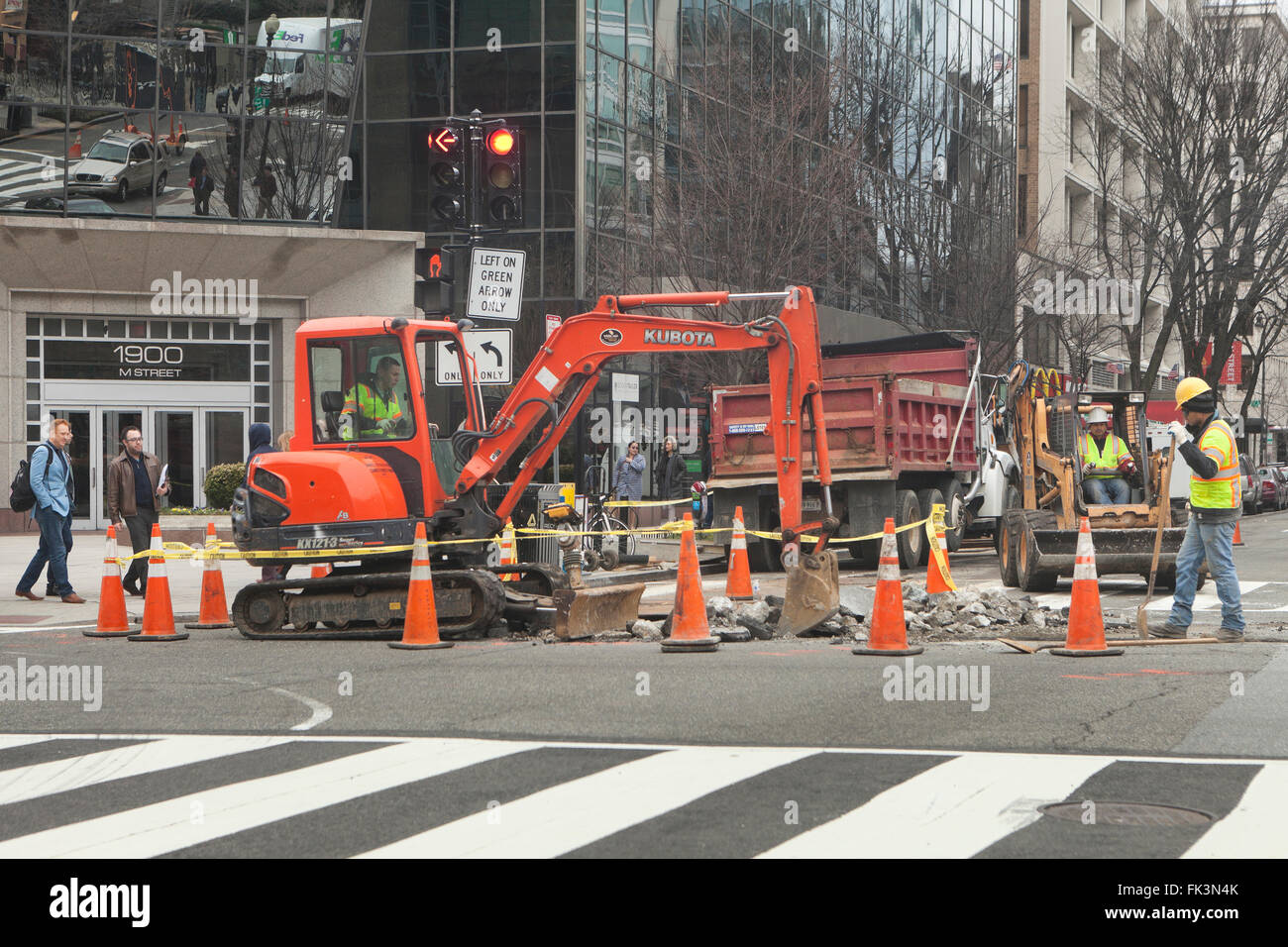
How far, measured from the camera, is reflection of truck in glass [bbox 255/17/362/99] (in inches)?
1211

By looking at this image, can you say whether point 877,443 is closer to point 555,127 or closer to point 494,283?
point 494,283

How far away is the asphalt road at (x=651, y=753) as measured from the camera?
19.0ft

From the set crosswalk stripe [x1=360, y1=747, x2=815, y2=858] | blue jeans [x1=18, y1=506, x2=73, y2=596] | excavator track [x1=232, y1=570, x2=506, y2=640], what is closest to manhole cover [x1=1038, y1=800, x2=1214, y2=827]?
crosswalk stripe [x1=360, y1=747, x2=815, y2=858]

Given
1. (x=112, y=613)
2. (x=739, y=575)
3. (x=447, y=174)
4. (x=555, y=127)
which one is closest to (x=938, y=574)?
(x=739, y=575)

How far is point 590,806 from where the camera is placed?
20.5 feet

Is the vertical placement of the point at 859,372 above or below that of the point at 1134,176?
below

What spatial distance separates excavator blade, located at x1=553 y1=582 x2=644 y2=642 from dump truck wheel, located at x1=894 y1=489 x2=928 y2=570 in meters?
8.44

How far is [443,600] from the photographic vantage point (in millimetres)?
12938

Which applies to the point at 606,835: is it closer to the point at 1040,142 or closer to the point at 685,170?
the point at 685,170

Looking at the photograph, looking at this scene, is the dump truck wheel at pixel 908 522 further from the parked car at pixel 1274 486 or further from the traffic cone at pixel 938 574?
the parked car at pixel 1274 486

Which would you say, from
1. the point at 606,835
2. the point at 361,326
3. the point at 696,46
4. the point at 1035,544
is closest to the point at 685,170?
the point at 696,46

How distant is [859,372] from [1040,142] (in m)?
39.6

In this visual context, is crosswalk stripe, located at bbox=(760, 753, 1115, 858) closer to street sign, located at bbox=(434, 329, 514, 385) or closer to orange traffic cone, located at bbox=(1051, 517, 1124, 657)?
orange traffic cone, located at bbox=(1051, 517, 1124, 657)
